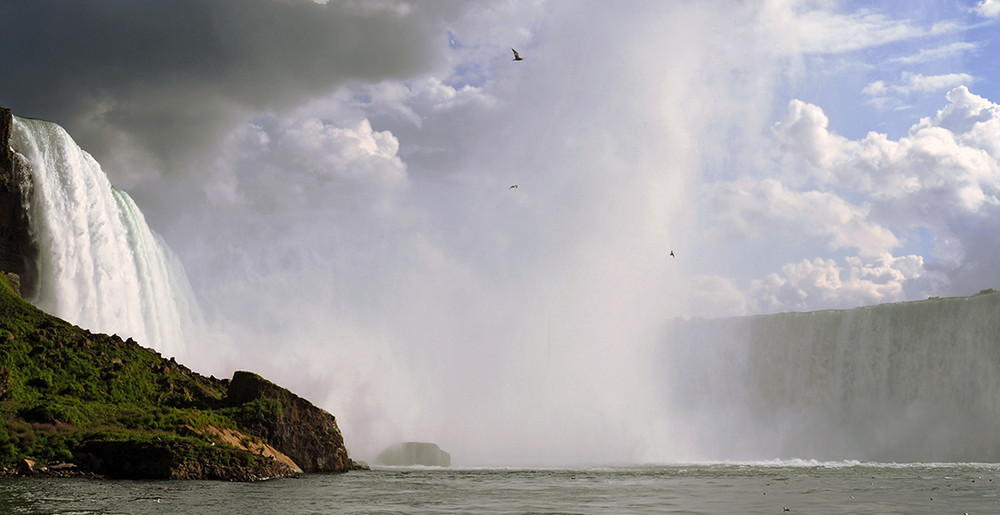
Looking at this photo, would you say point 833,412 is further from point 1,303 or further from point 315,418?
point 1,303

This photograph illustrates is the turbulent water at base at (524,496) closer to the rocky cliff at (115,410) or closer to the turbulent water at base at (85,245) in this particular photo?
the rocky cliff at (115,410)

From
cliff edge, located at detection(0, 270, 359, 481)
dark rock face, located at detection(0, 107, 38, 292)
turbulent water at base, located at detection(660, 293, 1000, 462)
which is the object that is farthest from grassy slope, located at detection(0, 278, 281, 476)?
turbulent water at base, located at detection(660, 293, 1000, 462)

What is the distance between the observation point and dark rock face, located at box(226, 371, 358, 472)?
54.2 meters

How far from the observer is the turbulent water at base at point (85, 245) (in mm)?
64500

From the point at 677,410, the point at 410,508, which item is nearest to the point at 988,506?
the point at 410,508

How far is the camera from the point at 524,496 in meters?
32.7

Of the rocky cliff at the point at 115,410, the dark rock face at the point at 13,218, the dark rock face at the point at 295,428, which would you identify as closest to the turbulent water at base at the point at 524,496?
the rocky cliff at the point at 115,410

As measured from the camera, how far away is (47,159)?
66.3 m

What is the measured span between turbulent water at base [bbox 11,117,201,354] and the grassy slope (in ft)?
22.3

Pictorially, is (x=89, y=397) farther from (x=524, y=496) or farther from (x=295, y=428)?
(x=524, y=496)

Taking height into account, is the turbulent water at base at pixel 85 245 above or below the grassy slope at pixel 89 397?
above

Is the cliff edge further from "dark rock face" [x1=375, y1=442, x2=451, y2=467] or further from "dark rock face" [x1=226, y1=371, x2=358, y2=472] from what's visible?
"dark rock face" [x1=375, y1=442, x2=451, y2=467]

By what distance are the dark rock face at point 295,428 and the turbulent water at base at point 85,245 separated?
686 inches

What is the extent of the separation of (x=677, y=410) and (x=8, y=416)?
72.8 metres
